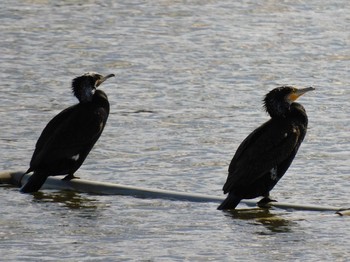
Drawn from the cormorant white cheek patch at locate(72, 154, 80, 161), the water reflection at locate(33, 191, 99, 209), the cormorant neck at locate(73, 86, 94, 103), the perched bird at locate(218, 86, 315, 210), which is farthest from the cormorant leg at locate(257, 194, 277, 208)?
the cormorant neck at locate(73, 86, 94, 103)

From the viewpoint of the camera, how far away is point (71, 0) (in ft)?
60.7

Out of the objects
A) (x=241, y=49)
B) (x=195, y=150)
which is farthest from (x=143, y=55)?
(x=195, y=150)

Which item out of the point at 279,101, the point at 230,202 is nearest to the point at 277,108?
the point at 279,101

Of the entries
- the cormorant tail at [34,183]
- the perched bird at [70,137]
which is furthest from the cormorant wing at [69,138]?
the cormorant tail at [34,183]

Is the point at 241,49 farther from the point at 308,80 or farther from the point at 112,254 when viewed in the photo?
the point at 112,254

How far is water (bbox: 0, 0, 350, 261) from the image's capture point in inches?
321

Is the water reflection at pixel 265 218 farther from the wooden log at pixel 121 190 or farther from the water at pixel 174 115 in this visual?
the wooden log at pixel 121 190

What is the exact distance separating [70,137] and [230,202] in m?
1.60

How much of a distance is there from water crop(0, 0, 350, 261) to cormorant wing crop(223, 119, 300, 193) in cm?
28

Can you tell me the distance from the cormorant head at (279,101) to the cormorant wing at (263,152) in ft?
0.33

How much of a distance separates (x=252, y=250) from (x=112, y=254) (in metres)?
0.81

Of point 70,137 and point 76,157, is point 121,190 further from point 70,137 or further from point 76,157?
point 70,137

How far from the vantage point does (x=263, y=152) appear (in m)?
9.49

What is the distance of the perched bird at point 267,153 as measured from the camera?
928 cm
